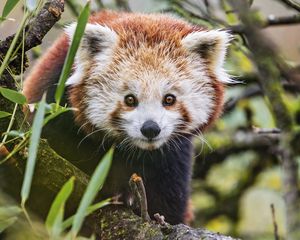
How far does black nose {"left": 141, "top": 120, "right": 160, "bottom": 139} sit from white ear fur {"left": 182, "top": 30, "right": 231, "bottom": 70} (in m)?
0.46

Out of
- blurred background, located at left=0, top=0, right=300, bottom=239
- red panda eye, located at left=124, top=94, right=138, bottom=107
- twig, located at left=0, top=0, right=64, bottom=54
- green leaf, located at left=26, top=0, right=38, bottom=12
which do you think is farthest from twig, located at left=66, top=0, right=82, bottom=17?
green leaf, located at left=26, top=0, right=38, bottom=12

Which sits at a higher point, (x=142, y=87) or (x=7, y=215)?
(x=7, y=215)

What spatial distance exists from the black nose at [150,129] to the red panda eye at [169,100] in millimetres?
166

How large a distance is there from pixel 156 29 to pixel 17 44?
3.49 feet

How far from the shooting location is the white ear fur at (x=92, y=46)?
317 cm

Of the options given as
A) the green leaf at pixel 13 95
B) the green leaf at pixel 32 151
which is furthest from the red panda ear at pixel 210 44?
the green leaf at pixel 32 151

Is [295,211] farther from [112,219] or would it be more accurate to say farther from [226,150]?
[226,150]

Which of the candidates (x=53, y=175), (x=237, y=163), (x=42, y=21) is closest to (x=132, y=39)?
(x=42, y=21)

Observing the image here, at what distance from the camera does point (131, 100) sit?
309cm

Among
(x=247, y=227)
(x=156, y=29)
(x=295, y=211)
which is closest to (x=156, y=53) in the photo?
(x=156, y=29)

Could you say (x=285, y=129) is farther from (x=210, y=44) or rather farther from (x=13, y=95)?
(x=13, y=95)

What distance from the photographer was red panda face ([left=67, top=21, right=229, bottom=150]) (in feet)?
10.1

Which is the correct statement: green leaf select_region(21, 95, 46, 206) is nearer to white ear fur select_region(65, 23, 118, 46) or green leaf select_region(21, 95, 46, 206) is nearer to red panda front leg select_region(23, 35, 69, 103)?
white ear fur select_region(65, 23, 118, 46)

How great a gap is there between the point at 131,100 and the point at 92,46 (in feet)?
1.06
